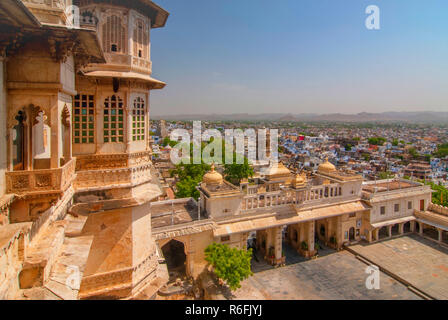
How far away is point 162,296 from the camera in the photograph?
50.4 feet

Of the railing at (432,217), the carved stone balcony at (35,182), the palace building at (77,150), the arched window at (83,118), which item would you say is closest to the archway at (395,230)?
the railing at (432,217)

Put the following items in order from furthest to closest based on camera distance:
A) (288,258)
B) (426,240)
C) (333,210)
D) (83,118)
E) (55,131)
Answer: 1. (426,240)
2. (288,258)
3. (333,210)
4. (83,118)
5. (55,131)

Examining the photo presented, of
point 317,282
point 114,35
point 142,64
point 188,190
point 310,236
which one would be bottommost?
point 317,282

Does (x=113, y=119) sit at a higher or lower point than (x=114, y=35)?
lower

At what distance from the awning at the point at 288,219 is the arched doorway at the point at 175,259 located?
340cm

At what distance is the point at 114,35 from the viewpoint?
9.56 metres

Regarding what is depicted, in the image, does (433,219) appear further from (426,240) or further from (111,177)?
(111,177)

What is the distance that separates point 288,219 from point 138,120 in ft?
43.0

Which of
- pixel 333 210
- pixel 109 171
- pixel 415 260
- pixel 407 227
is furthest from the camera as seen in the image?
pixel 407 227

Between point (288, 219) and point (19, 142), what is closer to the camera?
point (19, 142)

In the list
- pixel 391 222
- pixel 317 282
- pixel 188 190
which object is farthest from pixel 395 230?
pixel 188 190

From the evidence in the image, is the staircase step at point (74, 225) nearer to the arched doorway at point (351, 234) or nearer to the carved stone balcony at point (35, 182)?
the carved stone balcony at point (35, 182)
